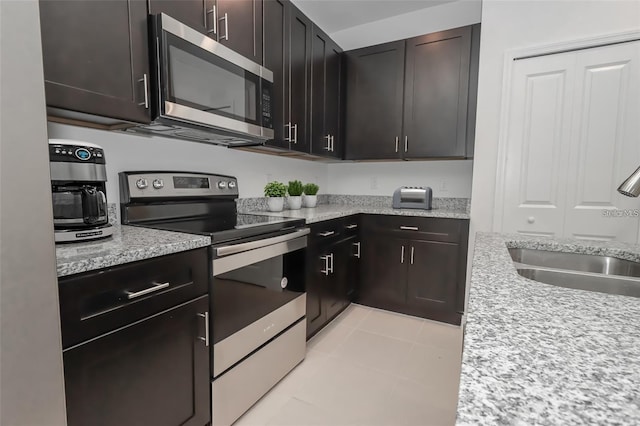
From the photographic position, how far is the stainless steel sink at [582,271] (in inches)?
38.2

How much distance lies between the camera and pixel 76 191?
1.08m

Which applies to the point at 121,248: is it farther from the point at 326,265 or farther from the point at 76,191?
the point at 326,265

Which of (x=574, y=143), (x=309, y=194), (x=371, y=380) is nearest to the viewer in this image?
(x=371, y=380)

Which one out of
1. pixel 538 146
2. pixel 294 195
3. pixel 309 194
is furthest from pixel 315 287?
pixel 538 146

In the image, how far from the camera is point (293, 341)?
6.11ft

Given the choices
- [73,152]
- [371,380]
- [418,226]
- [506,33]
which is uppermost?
[506,33]

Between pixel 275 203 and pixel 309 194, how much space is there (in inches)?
20.0

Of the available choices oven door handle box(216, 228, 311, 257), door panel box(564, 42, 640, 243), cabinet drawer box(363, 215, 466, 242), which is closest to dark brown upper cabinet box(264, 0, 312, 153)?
oven door handle box(216, 228, 311, 257)

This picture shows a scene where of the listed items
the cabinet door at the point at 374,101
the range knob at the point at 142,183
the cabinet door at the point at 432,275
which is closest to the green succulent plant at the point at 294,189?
the cabinet door at the point at 374,101

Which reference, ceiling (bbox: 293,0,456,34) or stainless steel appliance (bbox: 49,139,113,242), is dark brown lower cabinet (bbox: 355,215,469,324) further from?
stainless steel appliance (bbox: 49,139,113,242)

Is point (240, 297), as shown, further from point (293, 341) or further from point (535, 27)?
point (535, 27)

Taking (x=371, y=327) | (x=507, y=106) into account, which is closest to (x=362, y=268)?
(x=371, y=327)

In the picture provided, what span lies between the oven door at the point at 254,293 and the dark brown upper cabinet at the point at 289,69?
2.48ft

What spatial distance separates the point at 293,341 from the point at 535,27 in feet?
8.77
